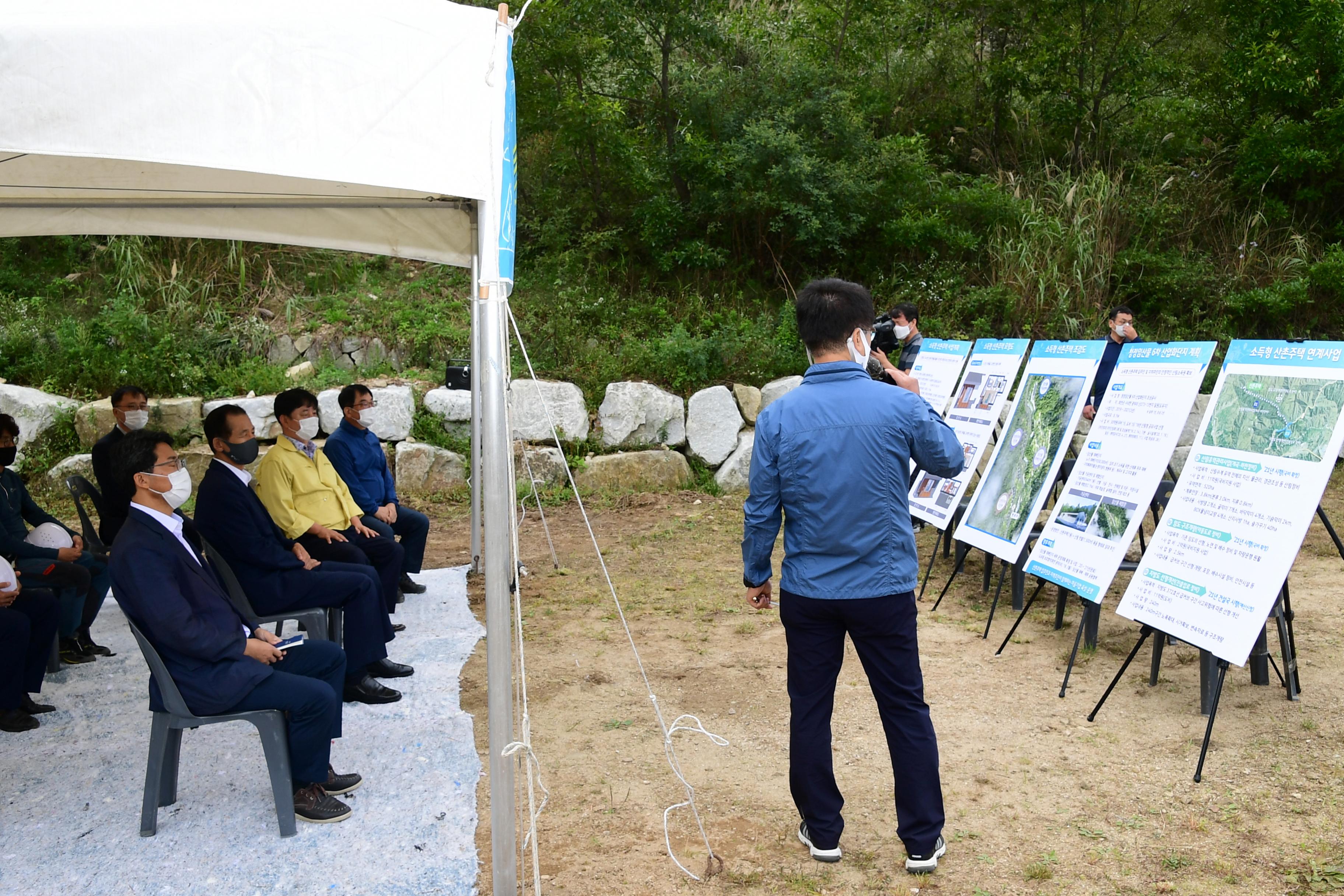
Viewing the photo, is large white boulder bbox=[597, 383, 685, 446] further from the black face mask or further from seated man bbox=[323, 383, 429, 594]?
the black face mask

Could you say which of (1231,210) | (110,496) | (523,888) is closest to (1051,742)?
(523,888)

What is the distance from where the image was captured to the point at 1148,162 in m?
11.9

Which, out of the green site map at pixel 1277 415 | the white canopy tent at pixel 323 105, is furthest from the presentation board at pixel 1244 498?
the white canopy tent at pixel 323 105

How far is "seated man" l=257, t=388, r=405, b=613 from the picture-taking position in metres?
4.62

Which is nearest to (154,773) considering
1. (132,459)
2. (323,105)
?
(132,459)

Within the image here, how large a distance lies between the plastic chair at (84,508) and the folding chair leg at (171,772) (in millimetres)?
2169

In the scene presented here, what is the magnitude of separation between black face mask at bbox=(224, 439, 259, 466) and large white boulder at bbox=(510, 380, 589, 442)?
15.3ft

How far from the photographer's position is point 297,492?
470cm

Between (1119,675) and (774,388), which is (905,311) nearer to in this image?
(774,388)

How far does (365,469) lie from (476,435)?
2.25 feet

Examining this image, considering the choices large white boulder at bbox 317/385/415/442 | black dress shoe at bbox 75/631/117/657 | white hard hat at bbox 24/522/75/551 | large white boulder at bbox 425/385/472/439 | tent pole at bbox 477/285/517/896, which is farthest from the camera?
large white boulder at bbox 425/385/472/439

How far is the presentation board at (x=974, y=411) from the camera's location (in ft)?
18.6

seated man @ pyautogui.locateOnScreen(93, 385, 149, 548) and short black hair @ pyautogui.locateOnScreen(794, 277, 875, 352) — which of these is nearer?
short black hair @ pyautogui.locateOnScreen(794, 277, 875, 352)

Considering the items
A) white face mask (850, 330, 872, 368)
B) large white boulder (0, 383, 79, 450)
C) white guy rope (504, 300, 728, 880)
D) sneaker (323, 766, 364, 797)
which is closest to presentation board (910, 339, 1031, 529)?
white guy rope (504, 300, 728, 880)
